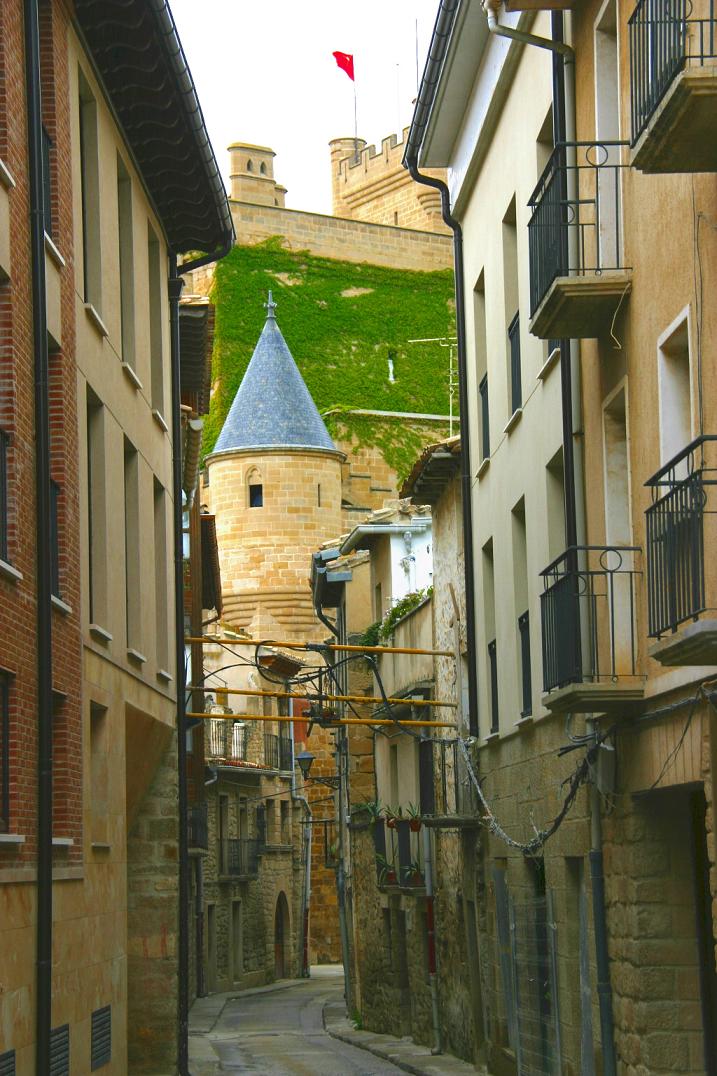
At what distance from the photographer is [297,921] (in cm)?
5522

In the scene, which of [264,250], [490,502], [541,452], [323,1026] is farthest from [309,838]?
[541,452]

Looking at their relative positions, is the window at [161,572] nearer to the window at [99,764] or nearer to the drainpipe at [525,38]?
the window at [99,764]

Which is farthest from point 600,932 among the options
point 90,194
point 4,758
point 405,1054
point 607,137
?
point 405,1054

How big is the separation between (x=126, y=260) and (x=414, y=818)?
8.32 meters

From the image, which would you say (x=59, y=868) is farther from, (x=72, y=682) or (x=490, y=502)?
(x=490, y=502)

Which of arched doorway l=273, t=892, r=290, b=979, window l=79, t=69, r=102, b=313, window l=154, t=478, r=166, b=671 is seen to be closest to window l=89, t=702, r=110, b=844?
window l=79, t=69, r=102, b=313

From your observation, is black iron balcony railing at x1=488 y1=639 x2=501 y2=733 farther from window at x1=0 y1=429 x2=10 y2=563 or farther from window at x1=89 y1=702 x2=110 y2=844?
window at x1=0 y1=429 x2=10 y2=563


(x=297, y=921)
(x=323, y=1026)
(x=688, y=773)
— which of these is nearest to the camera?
(x=688, y=773)

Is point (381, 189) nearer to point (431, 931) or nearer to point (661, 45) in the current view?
point (431, 931)

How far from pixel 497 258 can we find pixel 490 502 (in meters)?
2.60

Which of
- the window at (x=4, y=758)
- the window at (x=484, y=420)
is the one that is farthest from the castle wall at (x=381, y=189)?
the window at (x=4, y=758)

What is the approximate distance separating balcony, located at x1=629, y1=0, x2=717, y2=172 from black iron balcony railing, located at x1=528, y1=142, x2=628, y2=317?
194 centimetres

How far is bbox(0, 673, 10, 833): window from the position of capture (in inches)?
469

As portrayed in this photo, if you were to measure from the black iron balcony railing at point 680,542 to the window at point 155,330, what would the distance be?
11.5 meters
